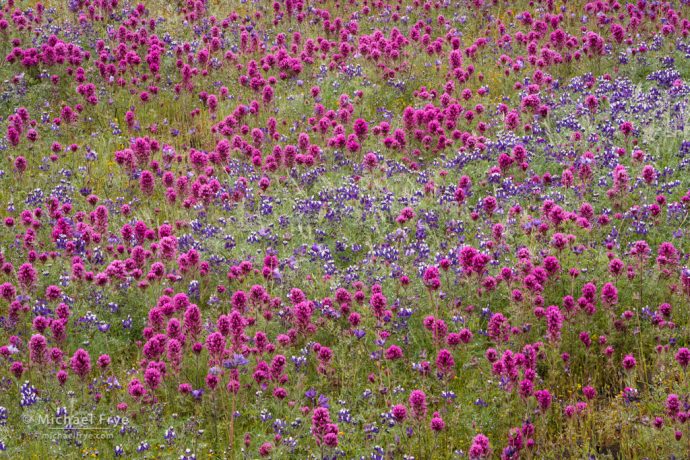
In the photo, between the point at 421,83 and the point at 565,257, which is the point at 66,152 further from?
the point at 565,257

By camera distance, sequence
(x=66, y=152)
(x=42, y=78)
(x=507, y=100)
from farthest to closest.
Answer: (x=42, y=78)
(x=507, y=100)
(x=66, y=152)

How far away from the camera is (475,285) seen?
226 inches

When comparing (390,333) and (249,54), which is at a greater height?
(249,54)

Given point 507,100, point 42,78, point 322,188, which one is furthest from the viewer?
point 42,78

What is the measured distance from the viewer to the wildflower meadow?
4602 millimetres

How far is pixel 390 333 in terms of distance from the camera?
539 cm

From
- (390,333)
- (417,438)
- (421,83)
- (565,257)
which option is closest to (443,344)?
(390,333)

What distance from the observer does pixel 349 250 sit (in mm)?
6535

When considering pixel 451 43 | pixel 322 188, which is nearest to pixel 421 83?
pixel 451 43

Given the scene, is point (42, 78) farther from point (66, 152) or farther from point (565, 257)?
point (565, 257)

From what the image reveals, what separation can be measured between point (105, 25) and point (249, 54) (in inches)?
95.6

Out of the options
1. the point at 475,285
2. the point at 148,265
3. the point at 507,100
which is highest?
the point at 507,100

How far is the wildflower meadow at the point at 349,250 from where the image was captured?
4.60 m

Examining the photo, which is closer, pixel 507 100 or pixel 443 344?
pixel 443 344
